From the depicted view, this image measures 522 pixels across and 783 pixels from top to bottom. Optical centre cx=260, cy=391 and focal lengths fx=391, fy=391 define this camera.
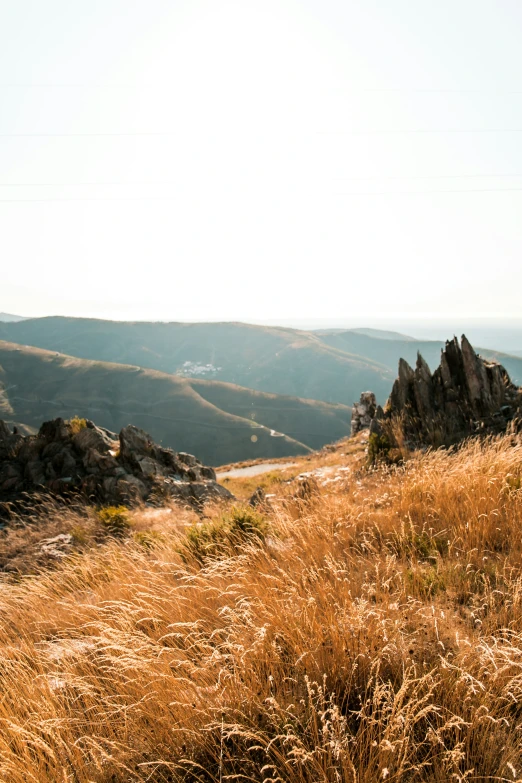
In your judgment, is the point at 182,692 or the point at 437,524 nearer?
the point at 182,692

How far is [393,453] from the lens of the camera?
13.0 m

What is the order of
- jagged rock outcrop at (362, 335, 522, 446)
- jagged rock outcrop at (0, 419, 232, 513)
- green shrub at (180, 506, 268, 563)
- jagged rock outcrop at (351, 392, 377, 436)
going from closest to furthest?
green shrub at (180, 506, 268, 563)
jagged rock outcrop at (0, 419, 232, 513)
jagged rock outcrop at (362, 335, 522, 446)
jagged rock outcrop at (351, 392, 377, 436)

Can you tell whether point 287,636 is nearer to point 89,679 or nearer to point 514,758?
point 514,758

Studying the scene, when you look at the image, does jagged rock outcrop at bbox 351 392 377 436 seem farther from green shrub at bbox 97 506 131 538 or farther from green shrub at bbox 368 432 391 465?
green shrub at bbox 97 506 131 538

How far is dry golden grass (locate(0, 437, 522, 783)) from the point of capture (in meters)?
2.05

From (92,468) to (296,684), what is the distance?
12791 mm

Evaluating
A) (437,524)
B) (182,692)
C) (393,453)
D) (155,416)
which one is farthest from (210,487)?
(155,416)

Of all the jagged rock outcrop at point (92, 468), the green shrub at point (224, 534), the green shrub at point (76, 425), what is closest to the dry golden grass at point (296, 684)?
the green shrub at point (224, 534)

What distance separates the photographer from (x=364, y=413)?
37625 millimetres

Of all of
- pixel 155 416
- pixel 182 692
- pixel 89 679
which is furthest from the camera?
pixel 155 416

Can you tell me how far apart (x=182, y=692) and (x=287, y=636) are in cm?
79

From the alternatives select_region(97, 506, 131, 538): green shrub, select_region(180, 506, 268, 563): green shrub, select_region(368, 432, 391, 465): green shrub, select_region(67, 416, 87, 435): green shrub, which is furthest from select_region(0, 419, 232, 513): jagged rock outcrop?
select_region(180, 506, 268, 563): green shrub

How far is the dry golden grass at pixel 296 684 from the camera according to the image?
205cm

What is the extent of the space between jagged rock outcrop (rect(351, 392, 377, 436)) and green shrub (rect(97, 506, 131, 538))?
30148 mm
